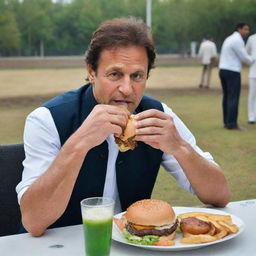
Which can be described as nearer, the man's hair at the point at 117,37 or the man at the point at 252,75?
the man's hair at the point at 117,37

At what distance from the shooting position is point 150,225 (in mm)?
1640

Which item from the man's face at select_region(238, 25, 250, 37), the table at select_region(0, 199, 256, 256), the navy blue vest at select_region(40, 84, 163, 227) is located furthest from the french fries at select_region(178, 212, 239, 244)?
the man's face at select_region(238, 25, 250, 37)

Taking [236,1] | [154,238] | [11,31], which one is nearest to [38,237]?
[154,238]


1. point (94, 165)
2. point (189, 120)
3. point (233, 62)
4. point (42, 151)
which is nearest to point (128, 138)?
point (94, 165)

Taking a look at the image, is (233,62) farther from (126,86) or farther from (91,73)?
(126,86)

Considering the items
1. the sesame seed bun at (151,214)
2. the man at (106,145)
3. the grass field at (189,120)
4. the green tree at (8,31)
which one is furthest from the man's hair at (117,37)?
the green tree at (8,31)

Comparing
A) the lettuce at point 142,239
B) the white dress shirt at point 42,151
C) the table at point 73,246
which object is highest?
the white dress shirt at point 42,151

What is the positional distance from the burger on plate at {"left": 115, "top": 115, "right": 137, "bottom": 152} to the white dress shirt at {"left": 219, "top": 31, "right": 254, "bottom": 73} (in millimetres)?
6998

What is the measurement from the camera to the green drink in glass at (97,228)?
1.50m

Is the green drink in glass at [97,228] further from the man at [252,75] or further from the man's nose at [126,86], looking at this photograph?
the man at [252,75]

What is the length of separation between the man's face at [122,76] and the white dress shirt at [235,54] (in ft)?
22.6

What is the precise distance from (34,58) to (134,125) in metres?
26.3

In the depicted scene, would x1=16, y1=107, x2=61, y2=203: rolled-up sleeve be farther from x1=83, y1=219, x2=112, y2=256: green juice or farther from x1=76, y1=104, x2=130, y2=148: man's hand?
x1=83, y1=219, x2=112, y2=256: green juice

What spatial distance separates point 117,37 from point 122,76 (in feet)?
0.51
